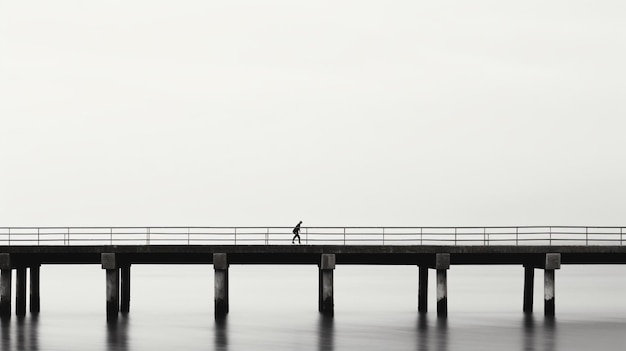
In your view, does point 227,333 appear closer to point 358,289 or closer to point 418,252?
point 418,252

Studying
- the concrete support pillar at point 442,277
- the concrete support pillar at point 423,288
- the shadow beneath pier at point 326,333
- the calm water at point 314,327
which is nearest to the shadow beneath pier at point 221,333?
the calm water at point 314,327

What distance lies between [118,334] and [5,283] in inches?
222

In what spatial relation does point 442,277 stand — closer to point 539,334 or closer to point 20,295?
point 539,334

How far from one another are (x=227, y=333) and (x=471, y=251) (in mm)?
10991

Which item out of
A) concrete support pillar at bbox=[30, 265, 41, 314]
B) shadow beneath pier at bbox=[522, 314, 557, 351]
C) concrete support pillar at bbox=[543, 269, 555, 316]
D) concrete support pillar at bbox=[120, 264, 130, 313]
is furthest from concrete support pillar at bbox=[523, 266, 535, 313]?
concrete support pillar at bbox=[30, 265, 41, 314]

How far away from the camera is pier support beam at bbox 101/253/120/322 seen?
161ft

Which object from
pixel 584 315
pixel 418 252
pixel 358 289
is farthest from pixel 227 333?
pixel 358 289

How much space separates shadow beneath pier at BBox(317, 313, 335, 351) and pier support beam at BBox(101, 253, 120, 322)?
914 centimetres

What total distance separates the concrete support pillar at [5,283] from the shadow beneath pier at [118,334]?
4.52 meters

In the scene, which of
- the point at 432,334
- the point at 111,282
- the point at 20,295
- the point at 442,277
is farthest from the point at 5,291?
the point at 442,277

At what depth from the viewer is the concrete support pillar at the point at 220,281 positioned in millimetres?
49094

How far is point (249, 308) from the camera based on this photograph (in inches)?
2771

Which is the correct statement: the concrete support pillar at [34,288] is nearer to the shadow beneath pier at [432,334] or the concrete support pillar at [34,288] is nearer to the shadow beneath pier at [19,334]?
the shadow beneath pier at [19,334]

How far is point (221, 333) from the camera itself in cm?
4953
